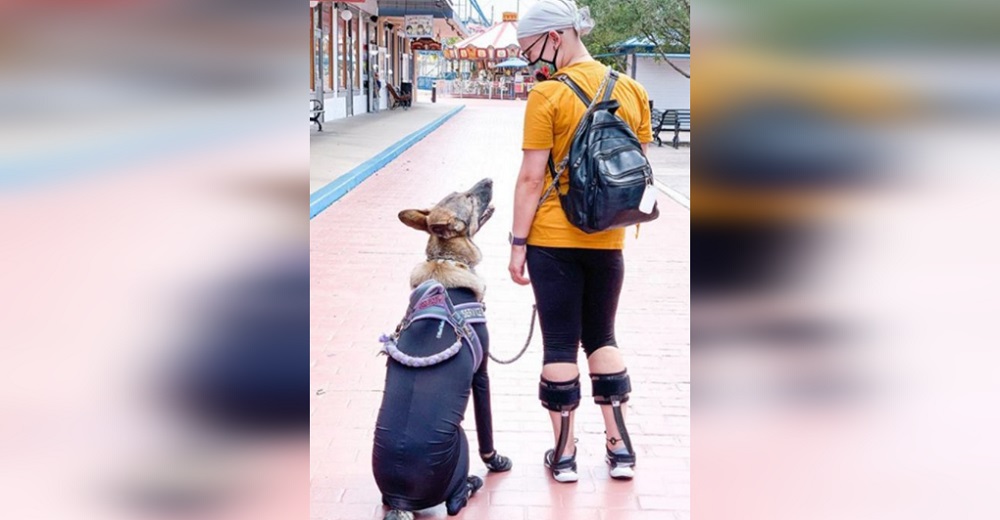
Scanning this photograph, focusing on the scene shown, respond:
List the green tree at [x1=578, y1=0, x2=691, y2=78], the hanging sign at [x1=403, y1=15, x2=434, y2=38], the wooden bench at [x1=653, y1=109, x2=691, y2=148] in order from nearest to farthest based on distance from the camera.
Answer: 1. the green tree at [x1=578, y1=0, x2=691, y2=78]
2. the wooden bench at [x1=653, y1=109, x2=691, y2=148]
3. the hanging sign at [x1=403, y1=15, x2=434, y2=38]

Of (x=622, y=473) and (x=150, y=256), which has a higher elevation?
(x=150, y=256)

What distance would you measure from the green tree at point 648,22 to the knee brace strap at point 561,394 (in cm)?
1397

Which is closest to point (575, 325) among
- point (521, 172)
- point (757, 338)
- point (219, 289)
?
point (521, 172)

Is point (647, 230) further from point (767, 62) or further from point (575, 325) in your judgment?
point (767, 62)

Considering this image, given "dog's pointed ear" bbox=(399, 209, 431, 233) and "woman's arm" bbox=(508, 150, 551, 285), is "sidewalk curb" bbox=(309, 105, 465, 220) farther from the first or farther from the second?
"woman's arm" bbox=(508, 150, 551, 285)

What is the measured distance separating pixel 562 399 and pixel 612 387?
0.74 ft

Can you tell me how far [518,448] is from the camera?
4.36m

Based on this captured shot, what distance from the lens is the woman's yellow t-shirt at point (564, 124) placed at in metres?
3.46

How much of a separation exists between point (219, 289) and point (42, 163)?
0.25 metres

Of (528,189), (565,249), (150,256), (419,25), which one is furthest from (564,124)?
(419,25)

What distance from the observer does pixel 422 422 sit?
3.31 meters

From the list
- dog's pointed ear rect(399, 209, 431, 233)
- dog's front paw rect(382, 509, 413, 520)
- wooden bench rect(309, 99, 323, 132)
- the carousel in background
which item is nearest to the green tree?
wooden bench rect(309, 99, 323, 132)

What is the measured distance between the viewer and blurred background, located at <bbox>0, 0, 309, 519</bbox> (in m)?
0.95

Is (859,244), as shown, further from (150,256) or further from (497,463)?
(497,463)
